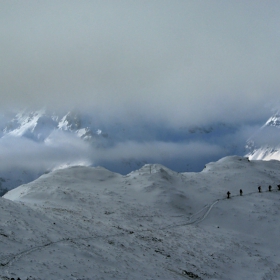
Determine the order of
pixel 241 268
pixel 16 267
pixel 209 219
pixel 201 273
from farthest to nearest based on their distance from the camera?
1. pixel 209 219
2. pixel 241 268
3. pixel 201 273
4. pixel 16 267

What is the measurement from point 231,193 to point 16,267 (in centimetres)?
4846

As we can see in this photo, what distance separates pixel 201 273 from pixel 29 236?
16.4m

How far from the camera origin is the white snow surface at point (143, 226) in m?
25.8

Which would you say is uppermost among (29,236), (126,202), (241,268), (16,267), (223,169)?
(223,169)

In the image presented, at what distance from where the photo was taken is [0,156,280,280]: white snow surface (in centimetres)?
2584

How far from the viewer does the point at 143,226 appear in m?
42.3

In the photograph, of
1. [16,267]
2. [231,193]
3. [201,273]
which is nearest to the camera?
[16,267]

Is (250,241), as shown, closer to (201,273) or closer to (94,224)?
(201,273)

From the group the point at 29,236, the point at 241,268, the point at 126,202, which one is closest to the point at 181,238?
the point at 241,268

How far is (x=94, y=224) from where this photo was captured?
1484 inches

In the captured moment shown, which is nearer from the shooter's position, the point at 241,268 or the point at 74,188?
the point at 241,268

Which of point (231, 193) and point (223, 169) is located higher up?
point (223, 169)

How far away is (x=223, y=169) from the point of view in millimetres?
78938

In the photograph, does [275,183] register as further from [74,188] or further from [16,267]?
[16,267]
